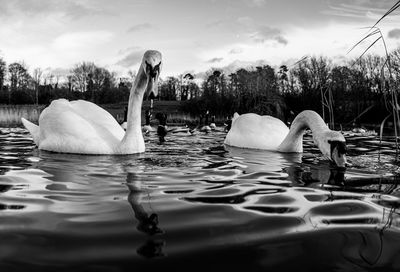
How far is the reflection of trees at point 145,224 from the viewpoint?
1.89m

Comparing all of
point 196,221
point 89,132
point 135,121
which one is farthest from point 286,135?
point 196,221

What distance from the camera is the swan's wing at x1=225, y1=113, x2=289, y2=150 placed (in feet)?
26.7

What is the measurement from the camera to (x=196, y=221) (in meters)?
2.44

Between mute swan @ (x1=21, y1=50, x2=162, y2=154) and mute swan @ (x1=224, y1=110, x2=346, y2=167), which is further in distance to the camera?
mute swan @ (x1=21, y1=50, x2=162, y2=154)

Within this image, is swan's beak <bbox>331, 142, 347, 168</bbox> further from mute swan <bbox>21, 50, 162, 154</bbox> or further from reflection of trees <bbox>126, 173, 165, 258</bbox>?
mute swan <bbox>21, 50, 162, 154</bbox>

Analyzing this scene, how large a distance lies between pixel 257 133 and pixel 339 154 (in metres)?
3.52

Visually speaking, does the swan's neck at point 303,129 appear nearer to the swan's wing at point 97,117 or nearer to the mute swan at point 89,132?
the mute swan at point 89,132

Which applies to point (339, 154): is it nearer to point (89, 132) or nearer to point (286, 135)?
point (286, 135)

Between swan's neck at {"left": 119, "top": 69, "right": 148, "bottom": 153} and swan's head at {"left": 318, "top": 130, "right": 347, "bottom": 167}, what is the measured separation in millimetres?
3033

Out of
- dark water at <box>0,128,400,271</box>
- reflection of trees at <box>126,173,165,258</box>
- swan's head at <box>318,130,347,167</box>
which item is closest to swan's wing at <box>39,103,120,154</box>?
dark water at <box>0,128,400,271</box>

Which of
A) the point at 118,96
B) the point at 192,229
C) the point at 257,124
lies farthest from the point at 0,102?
the point at 192,229

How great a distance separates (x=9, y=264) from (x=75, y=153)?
15.8 feet

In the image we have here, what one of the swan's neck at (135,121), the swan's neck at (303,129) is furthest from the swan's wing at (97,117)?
the swan's neck at (303,129)

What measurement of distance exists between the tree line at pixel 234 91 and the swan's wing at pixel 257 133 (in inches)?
671
